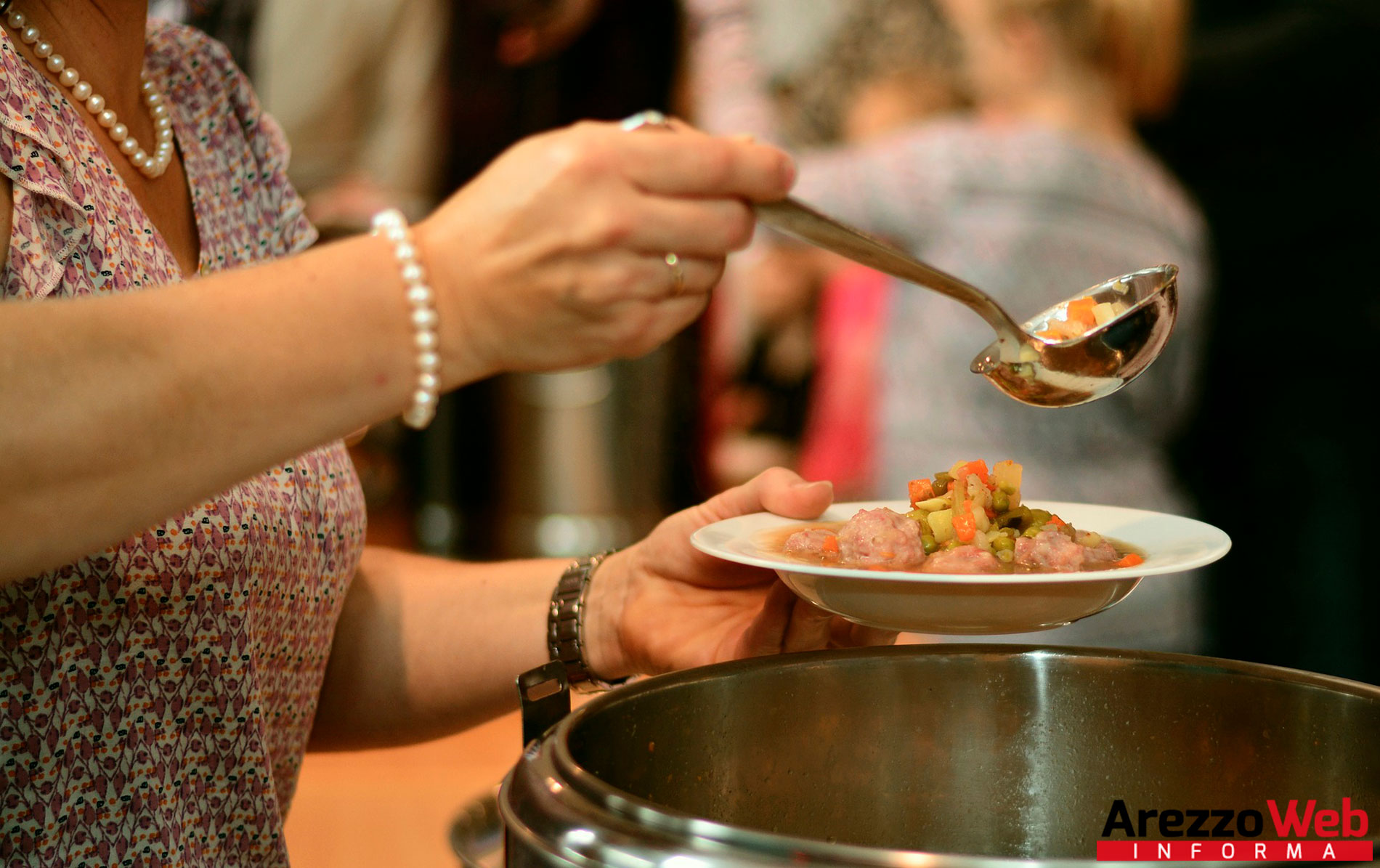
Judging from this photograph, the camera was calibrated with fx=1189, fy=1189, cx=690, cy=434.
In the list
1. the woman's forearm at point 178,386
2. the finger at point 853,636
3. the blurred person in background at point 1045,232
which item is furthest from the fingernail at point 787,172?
the blurred person in background at point 1045,232

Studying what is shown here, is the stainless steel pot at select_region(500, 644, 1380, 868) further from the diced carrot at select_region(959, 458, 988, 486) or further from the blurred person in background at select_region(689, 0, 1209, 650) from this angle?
the blurred person in background at select_region(689, 0, 1209, 650)

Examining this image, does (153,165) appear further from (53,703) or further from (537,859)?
(537,859)

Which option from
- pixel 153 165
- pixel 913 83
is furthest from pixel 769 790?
pixel 913 83

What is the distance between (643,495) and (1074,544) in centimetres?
264

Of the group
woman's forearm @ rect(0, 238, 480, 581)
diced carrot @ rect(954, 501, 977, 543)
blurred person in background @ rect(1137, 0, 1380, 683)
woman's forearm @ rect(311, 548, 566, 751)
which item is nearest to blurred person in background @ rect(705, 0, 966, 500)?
blurred person in background @ rect(1137, 0, 1380, 683)

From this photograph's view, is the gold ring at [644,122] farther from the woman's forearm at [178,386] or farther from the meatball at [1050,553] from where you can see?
the meatball at [1050,553]

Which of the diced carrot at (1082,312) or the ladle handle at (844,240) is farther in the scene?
the diced carrot at (1082,312)

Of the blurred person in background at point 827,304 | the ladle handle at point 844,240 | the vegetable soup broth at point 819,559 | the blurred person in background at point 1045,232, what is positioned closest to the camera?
the ladle handle at point 844,240

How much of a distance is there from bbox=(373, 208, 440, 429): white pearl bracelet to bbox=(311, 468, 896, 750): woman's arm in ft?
1.39

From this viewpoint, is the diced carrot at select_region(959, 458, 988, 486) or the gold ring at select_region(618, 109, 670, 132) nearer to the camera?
the gold ring at select_region(618, 109, 670, 132)

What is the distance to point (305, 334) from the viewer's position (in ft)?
1.98

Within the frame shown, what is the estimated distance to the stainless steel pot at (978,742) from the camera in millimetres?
772

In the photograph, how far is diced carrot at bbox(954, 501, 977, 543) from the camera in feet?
3.08

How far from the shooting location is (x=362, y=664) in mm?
1147
